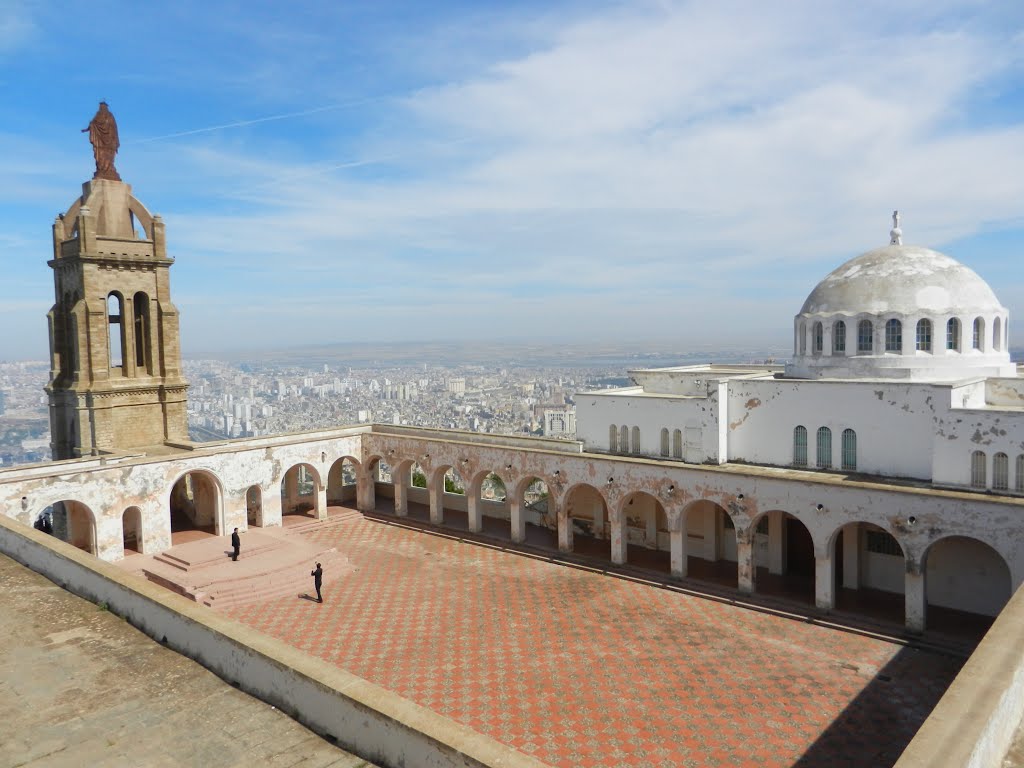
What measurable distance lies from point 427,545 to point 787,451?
12.1 meters

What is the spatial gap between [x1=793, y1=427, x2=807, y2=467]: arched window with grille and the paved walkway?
16.9 m

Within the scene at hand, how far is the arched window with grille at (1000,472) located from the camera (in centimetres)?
1691

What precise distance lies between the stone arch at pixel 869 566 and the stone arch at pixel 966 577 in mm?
774

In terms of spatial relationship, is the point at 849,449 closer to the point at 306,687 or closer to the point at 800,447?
the point at 800,447

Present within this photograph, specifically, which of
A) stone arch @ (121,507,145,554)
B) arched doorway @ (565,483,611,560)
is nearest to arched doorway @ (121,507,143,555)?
stone arch @ (121,507,145,554)

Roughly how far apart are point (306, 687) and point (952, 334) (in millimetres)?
19970

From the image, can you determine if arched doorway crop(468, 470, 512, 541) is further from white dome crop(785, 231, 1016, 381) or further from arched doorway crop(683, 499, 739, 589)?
white dome crop(785, 231, 1016, 381)

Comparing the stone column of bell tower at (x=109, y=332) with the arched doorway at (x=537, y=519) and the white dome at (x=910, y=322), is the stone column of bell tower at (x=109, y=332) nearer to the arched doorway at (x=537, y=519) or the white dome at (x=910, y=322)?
the arched doorway at (x=537, y=519)

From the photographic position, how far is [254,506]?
88.8ft

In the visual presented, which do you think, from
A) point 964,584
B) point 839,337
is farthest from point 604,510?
point 964,584

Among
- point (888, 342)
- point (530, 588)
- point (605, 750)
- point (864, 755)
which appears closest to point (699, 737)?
point (605, 750)

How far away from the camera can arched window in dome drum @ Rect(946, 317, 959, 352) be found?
20.1 m

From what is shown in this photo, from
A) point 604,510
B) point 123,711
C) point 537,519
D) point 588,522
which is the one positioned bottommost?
point 537,519

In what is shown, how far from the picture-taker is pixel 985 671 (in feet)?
22.1
